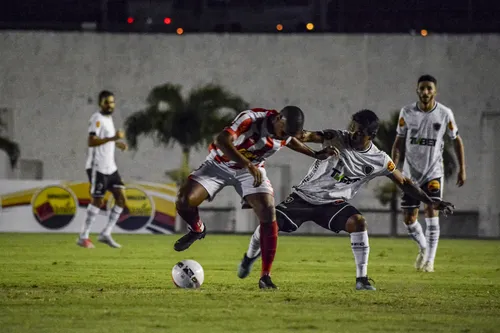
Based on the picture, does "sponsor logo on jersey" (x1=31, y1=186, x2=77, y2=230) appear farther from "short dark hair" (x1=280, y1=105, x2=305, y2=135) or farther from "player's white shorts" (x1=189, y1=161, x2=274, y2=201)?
"short dark hair" (x1=280, y1=105, x2=305, y2=135)

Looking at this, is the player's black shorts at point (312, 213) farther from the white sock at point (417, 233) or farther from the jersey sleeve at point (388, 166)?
the white sock at point (417, 233)

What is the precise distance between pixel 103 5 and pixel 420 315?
120ft

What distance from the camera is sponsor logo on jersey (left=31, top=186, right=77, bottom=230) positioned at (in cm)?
2888

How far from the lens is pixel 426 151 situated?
1563 cm

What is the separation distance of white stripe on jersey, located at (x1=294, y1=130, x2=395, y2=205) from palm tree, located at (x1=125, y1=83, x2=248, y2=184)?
26.3 meters

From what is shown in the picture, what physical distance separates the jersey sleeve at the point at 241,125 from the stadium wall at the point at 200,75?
31348 mm

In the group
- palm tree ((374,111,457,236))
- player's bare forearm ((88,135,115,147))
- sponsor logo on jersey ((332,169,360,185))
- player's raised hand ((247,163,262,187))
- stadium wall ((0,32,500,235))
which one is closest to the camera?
player's raised hand ((247,163,262,187))

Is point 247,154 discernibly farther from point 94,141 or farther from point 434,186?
point 94,141

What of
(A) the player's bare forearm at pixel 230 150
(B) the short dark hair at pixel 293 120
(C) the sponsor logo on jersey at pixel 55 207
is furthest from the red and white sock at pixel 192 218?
(C) the sponsor logo on jersey at pixel 55 207

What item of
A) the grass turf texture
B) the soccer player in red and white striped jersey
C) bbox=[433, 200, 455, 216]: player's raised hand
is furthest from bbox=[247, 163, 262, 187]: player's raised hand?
bbox=[433, 200, 455, 216]: player's raised hand

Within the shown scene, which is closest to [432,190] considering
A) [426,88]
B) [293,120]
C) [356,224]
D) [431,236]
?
[431,236]

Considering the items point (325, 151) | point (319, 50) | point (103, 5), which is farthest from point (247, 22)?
point (325, 151)

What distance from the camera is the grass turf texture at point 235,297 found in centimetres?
844

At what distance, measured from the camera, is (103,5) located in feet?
146
